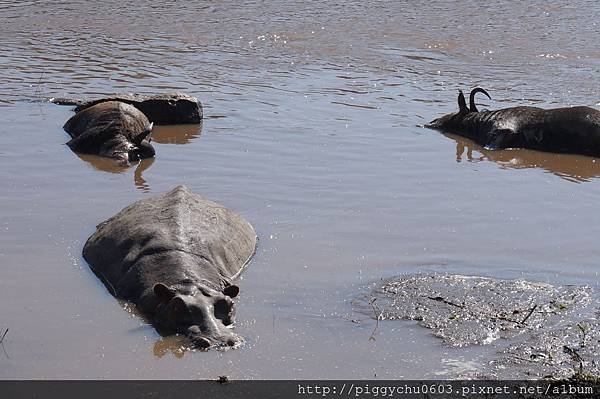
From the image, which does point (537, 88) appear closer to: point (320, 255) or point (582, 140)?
point (582, 140)

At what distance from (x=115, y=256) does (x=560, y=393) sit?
3.40m

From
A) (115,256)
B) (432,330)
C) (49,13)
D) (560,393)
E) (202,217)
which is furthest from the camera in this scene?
(49,13)

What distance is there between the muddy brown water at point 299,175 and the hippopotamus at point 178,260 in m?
0.12

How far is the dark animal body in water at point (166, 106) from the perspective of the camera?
12.9 metres

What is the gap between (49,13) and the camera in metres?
20.6

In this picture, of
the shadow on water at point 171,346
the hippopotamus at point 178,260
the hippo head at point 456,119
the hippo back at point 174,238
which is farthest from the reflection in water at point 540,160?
the shadow on water at point 171,346

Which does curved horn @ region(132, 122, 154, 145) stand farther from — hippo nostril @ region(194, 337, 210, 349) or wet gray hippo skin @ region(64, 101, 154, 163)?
hippo nostril @ region(194, 337, 210, 349)

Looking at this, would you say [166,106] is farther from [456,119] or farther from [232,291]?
[232,291]

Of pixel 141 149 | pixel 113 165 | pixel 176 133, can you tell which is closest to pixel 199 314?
pixel 113 165

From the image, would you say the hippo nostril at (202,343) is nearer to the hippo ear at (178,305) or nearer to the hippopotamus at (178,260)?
the hippopotamus at (178,260)

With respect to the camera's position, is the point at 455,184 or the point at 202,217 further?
the point at 455,184

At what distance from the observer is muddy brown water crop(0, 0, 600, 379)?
663cm

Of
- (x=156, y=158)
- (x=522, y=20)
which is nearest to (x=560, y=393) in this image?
(x=156, y=158)

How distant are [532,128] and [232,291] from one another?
660 cm
